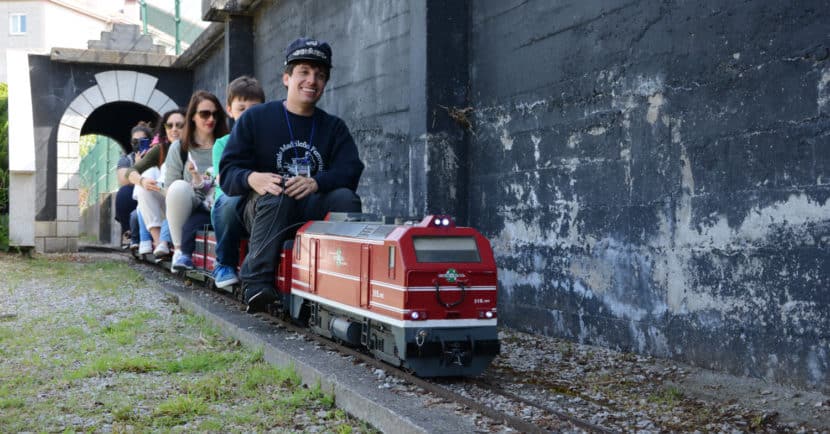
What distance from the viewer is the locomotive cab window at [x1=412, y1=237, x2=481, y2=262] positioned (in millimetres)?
5055

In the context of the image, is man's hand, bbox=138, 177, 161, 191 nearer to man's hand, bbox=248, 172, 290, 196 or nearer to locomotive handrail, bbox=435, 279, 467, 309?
man's hand, bbox=248, 172, 290, 196

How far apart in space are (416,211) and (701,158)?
133 inches

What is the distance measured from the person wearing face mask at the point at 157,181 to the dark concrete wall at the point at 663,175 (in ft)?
13.5

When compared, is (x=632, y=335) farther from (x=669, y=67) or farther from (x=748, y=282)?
(x=669, y=67)

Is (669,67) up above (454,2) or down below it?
below

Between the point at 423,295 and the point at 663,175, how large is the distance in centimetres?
204

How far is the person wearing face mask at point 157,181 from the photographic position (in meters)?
10.4

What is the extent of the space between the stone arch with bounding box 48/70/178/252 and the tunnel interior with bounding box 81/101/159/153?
8.20ft

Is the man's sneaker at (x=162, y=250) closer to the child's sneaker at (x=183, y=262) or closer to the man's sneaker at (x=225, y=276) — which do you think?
the child's sneaker at (x=183, y=262)

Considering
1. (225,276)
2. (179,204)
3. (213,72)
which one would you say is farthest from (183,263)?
(213,72)

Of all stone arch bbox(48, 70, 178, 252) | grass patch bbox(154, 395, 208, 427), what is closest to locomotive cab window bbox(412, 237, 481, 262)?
grass patch bbox(154, 395, 208, 427)

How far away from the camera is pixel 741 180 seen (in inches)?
211

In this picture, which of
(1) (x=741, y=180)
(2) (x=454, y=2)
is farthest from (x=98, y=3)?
(1) (x=741, y=180)

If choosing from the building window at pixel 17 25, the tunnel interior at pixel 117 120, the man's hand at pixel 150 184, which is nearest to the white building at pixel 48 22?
the building window at pixel 17 25
